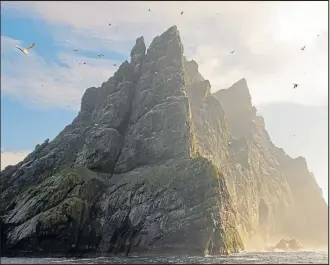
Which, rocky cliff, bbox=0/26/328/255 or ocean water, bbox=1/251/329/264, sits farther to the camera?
rocky cliff, bbox=0/26/328/255

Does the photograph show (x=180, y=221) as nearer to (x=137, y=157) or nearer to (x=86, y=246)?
(x=86, y=246)

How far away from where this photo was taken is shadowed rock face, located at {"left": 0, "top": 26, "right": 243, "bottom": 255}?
460ft

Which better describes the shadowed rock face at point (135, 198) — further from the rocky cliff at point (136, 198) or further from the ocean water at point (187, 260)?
the ocean water at point (187, 260)

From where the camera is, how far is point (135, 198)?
153625mm

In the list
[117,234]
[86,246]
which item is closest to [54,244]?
[86,246]

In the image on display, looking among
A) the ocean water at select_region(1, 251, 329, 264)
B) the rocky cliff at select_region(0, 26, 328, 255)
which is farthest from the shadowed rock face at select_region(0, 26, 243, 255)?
the ocean water at select_region(1, 251, 329, 264)

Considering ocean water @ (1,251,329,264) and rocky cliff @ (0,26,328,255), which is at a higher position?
rocky cliff @ (0,26,328,255)

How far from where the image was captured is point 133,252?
140m

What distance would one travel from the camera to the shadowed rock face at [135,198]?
140m

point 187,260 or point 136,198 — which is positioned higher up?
point 136,198

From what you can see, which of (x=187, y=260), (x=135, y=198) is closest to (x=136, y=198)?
(x=135, y=198)

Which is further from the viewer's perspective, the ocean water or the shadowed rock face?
the shadowed rock face

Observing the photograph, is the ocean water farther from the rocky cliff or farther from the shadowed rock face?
the rocky cliff

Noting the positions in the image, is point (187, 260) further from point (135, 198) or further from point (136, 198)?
point (135, 198)
